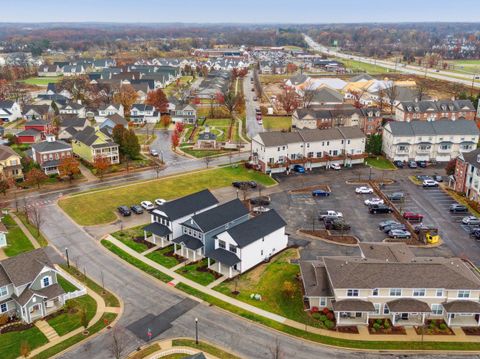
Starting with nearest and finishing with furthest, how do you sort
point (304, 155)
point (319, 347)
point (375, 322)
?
point (319, 347) < point (375, 322) < point (304, 155)

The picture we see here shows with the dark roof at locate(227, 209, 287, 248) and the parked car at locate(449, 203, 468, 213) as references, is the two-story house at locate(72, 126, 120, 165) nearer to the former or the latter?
the dark roof at locate(227, 209, 287, 248)

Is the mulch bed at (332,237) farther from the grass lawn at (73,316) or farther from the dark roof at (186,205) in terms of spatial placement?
the grass lawn at (73,316)

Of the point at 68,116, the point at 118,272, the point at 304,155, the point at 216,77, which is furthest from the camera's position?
the point at 216,77

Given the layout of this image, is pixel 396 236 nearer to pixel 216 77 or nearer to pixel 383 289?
pixel 383 289

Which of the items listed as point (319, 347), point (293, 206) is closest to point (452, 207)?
point (293, 206)

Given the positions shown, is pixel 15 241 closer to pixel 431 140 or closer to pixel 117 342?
pixel 117 342

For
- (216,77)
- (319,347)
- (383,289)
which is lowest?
(319,347)

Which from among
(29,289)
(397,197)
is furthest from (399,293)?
(29,289)
